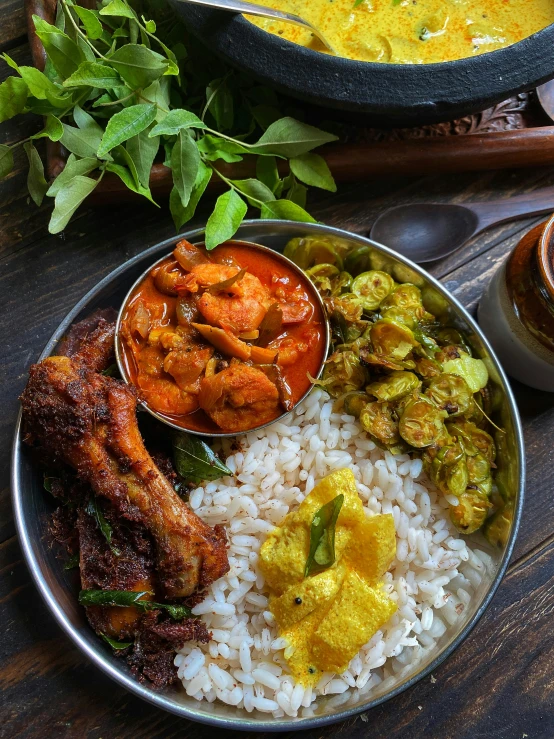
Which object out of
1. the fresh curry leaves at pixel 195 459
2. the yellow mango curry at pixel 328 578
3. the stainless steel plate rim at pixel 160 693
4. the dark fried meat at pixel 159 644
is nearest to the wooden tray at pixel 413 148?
the stainless steel plate rim at pixel 160 693

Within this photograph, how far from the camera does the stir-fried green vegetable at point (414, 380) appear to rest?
6.45 ft

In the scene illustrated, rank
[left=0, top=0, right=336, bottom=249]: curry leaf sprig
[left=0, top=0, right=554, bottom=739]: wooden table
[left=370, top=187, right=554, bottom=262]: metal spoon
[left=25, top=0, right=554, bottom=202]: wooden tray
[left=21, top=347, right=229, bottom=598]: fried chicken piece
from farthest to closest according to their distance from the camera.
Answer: [left=370, top=187, right=554, bottom=262]: metal spoon → [left=25, top=0, right=554, bottom=202]: wooden tray → [left=0, top=0, right=554, bottom=739]: wooden table → [left=0, top=0, right=336, bottom=249]: curry leaf sprig → [left=21, top=347, right=229, bottom=598]: fried chicken piece

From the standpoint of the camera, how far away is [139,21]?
2238 millimetres

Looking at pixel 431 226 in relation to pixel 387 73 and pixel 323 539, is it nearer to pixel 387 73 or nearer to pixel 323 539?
pixel 387 73

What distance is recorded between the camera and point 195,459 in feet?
6.57

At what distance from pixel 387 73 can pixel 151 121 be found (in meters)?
0.74

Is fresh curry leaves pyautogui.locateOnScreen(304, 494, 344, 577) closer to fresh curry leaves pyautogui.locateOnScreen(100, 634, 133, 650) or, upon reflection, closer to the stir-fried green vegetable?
the stir-fried green vegetable

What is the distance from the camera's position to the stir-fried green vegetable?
1965 millimetres

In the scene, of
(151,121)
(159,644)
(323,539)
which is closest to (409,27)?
(151,121)

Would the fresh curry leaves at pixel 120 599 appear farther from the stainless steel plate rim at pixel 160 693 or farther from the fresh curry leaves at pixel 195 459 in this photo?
the fresh curry leaves at pixel 195 459

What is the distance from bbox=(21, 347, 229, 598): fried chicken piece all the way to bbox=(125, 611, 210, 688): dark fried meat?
0.31 ft

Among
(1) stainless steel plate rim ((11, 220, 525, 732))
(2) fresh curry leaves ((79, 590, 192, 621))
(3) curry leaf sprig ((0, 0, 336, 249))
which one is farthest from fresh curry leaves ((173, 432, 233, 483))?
(3) curry leaf sprig ((0, 0, 336, 249))

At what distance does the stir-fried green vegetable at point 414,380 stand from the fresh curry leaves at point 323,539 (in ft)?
0.92

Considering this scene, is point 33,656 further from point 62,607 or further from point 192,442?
point 192,442
